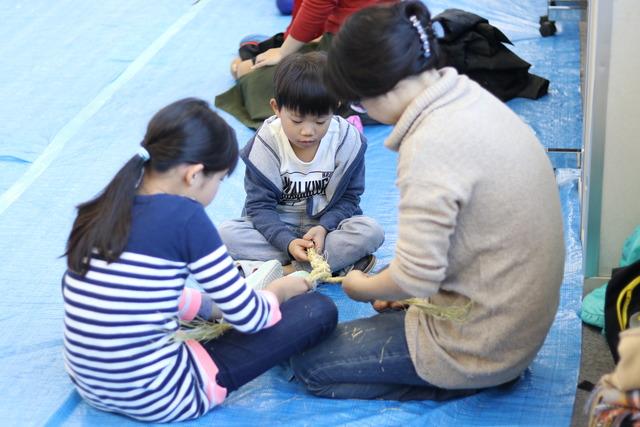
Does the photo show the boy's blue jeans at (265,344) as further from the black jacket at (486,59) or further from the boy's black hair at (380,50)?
the black jacket at (486,59)

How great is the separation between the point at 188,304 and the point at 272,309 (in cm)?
19

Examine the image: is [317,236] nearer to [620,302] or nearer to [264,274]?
[264,274]

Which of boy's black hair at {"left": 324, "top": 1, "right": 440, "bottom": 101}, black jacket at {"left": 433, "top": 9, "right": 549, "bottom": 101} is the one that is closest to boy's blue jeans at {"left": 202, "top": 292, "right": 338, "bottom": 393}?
boy's black hair at {"left": 324, "top": 1, "right": 440, "bottom": 101}

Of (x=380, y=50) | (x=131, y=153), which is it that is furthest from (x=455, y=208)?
(x=131, y=153)

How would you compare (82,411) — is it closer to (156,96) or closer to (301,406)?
(301,406)

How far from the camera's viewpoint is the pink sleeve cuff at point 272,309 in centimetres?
180

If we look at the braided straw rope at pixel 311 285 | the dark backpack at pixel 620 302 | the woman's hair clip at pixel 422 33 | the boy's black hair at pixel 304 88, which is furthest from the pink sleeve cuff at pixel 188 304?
the dark backpack at pixel 620 302

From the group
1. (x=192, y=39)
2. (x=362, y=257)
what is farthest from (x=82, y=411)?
(x=192, y=39)

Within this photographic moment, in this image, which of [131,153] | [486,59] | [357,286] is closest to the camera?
[357,286]

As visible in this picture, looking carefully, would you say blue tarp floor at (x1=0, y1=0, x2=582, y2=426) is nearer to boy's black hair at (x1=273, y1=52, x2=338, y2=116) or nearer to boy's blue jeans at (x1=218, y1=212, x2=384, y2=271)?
boy's blue jeans at (x1=218, y1=212, x2=384, y2=271)

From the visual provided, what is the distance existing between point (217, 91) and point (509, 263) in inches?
81.3

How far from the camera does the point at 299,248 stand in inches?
87.7

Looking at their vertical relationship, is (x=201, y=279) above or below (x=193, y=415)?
above

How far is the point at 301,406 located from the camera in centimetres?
189
